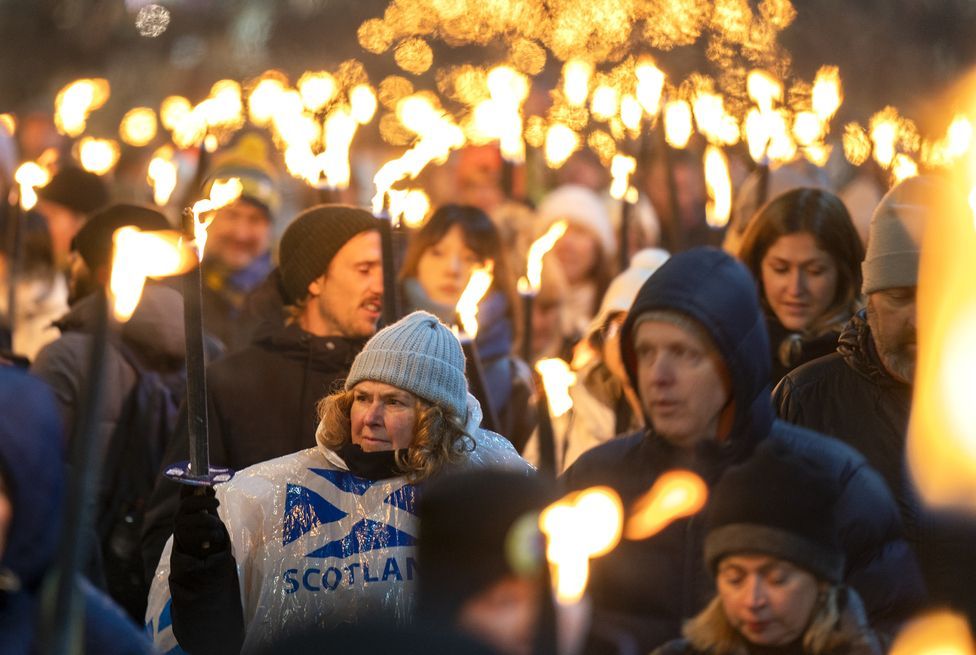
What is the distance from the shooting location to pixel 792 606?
428 cm

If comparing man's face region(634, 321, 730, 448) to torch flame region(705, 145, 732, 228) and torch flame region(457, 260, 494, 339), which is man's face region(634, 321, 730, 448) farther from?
torch flame region(705, 145, 732, 228)

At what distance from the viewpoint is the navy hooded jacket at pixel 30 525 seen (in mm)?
3705

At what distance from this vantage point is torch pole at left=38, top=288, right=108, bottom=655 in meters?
3.09

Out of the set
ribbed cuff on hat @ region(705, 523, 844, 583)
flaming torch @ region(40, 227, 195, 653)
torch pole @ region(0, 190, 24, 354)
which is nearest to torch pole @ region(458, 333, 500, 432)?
ribbed cuff on hat @ region(705, 523, 844, 583)

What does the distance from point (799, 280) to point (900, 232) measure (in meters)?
0.83

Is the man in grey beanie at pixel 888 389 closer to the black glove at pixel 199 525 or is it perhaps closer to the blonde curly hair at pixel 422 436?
the blonde curly hair at pixel 422 436

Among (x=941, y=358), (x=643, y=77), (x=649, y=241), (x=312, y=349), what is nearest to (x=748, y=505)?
(x=941, y=358)

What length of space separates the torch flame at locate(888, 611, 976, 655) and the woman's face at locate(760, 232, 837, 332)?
5.73 ft

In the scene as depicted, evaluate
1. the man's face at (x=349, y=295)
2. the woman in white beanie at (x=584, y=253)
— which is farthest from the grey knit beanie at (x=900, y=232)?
the woman in white beanie at (x=584, y=253)

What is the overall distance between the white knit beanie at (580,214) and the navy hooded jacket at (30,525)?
6318mm

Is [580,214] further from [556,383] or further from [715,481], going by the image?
[715,481]

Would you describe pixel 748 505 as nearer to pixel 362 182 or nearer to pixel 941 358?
pixel 941 358

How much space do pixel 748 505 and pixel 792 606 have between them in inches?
9.6

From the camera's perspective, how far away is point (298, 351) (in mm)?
6414
